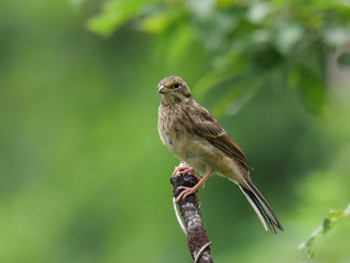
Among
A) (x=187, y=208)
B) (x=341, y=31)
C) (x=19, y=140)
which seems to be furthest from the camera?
(x=19, y=140)

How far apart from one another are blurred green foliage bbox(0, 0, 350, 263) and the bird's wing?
9 cm

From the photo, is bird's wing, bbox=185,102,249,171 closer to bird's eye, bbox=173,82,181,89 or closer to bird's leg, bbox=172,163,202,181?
bird's eye, bbox=173,82,181,89

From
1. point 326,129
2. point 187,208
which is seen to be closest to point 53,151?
point 326,129

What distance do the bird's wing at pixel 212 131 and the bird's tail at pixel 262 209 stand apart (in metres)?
0.21

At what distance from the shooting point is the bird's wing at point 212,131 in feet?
21.0

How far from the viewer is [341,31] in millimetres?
5832

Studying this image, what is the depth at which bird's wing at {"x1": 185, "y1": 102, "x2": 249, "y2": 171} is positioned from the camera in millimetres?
6398

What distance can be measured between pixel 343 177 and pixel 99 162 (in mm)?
3752

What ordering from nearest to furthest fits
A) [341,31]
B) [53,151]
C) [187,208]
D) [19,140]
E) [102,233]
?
[187,208] → [341,31] → [102,233] → [53,151] → [19,140]

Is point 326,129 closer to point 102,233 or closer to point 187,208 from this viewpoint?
point 102,233

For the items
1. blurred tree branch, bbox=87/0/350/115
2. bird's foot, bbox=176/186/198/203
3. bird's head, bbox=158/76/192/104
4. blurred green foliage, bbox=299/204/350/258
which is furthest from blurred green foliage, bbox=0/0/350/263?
blurred green foliage, bbox=299/204/350/258

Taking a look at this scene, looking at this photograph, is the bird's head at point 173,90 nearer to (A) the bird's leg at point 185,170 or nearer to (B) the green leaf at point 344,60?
(A) the bird's leg at point 185,170

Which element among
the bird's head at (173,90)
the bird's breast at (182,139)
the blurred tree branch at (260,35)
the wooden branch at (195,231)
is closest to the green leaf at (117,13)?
the blurred tree branch at (260,35)

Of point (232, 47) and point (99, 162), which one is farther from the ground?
point (99, 162)
